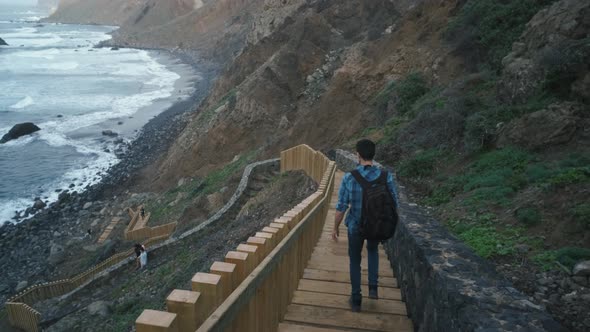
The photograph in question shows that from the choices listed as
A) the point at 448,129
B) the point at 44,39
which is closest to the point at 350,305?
the point at 448,129

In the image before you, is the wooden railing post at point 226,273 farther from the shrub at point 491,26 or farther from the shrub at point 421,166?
the shrub at point 491,26

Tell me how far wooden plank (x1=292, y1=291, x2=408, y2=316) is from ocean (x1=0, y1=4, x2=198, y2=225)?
26.8 m

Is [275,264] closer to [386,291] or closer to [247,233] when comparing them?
[386,291]

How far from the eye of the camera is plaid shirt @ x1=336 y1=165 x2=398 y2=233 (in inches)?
177

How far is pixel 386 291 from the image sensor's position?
5.36 meters

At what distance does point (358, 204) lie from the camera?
14.9 ft

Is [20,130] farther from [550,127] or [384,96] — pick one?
[550,127]

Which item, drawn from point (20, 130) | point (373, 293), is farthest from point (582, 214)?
point (20, 130)

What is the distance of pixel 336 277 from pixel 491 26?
41.8 ft

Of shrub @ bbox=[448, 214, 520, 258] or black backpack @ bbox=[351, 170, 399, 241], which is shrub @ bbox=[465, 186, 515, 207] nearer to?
shrub @ bbox=[448, 214, 520, 258]

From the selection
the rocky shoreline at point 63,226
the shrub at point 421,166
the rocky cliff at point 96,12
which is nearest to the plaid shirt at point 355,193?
the shrub at point 421,166

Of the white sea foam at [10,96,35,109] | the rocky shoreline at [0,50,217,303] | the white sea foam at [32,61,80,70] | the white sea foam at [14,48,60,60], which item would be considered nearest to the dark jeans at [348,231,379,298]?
the rocky shoreline at [0,50,217,303]

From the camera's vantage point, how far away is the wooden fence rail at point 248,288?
246 cm

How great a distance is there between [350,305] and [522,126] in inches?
207
